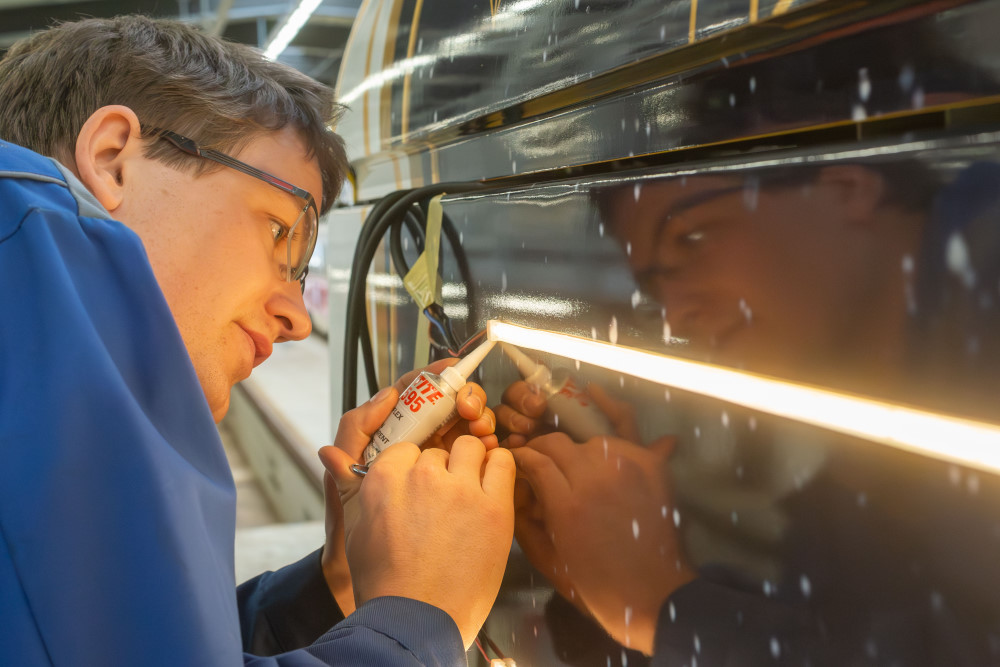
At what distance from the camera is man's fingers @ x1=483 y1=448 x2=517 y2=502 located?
29.5 inches

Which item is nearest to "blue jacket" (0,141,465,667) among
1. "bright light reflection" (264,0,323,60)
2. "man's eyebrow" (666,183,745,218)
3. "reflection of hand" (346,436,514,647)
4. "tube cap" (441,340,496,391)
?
"reflection of hand" (346,436,514,647)

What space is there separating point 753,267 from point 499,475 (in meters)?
0.40

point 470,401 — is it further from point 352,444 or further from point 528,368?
point 352,444

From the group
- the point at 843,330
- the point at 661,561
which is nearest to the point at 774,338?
the point at 843,330

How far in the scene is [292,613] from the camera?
1.01m

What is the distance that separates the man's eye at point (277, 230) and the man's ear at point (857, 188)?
68 cm

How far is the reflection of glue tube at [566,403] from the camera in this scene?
628mm

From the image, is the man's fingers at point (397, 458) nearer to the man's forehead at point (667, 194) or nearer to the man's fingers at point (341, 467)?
the man's fingers at point (341, 467)

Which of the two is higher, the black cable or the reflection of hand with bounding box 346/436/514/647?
the black cable

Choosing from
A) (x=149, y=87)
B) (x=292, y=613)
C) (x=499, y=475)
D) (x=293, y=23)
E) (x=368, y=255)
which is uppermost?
(x=293, y=23)

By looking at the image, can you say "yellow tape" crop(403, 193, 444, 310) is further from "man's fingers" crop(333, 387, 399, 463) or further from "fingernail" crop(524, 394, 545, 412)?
"fingernail" crop(524, 394, 545, 412)

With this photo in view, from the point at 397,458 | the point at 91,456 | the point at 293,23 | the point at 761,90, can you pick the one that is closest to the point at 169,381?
the point at 91,456

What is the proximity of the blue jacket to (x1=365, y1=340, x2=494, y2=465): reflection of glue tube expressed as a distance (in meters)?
0.28

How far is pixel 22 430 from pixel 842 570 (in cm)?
52
